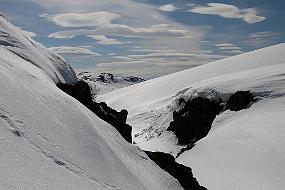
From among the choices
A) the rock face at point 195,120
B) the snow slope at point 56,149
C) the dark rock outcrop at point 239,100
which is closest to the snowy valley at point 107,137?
the snow slope at point 56,149

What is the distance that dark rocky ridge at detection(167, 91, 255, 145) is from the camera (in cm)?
3441

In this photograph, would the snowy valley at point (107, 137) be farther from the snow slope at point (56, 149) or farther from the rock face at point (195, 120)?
the rock face at point (195, 120)

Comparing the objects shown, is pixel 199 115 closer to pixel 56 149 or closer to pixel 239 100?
pixel 239 100

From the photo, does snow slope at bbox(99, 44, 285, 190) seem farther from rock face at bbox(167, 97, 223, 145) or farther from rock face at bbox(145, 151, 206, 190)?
rock face at bbox(145, 151, 206, 190)

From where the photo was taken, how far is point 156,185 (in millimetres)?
10430

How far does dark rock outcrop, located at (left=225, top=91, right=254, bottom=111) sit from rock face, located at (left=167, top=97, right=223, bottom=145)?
4.38 ft

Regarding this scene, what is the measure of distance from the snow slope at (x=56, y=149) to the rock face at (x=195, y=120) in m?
24.2

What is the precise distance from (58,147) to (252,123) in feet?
75.7

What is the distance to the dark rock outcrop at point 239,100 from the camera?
33794mm

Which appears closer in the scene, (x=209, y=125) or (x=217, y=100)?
(x=209, y=125)

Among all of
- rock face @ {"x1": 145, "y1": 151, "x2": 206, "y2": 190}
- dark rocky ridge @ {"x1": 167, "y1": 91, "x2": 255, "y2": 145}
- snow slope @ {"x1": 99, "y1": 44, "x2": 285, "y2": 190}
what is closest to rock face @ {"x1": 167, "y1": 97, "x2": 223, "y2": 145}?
dark rocky ridge @ {"x1": 167, "y1": 91, "x2": 255, "y2": 145}

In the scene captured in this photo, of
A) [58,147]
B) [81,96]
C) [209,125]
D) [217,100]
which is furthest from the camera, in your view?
[217,100]

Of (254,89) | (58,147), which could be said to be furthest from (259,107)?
(58,147)

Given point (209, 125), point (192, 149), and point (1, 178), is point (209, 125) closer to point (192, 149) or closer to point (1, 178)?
point (192, 149)
